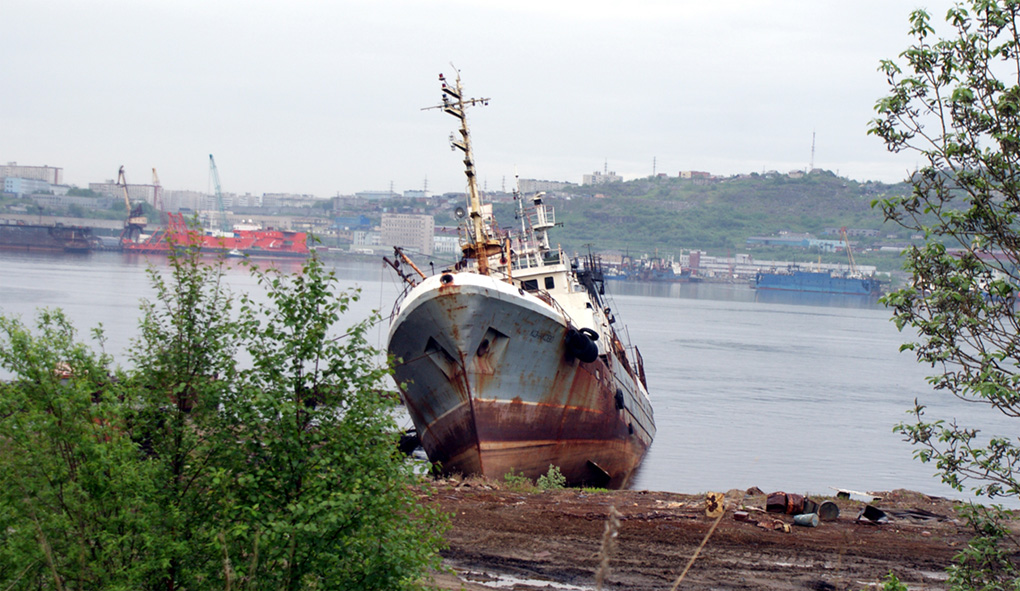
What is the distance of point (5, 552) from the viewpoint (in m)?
7.38

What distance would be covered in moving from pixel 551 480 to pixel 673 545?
713 centimetres

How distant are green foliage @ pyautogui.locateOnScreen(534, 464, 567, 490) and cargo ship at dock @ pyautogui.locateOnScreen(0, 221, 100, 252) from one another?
567 feet

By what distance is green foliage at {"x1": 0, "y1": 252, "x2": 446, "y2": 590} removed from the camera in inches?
299

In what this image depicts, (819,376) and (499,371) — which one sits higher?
(499,371)

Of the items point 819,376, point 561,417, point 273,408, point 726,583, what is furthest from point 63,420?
point 819,376

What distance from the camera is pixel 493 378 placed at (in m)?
22.8

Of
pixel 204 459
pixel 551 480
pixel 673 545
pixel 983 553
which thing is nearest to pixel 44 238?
pixel 551 480

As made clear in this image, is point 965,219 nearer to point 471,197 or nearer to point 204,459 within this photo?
point 204,459

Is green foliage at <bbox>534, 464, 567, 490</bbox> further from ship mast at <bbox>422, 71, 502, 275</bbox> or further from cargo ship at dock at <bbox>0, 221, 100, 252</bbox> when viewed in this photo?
cargo ship at dock at <bbox>0, 221, 100, 252</bbox>

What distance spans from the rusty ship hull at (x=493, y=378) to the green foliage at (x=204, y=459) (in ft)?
41.5

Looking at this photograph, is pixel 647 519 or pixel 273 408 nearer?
pixel 273 408

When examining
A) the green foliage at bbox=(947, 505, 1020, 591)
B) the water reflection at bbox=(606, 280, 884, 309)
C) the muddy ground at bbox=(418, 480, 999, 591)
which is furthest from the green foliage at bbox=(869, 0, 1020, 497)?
the water reflection at bbox=(606, 280, 884, 309)

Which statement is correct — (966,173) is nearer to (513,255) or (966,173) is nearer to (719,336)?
(513,255)

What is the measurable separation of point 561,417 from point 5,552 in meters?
18.1
